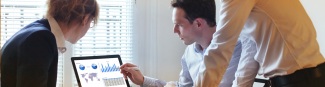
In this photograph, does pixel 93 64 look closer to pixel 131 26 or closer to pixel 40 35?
pixel 131 26

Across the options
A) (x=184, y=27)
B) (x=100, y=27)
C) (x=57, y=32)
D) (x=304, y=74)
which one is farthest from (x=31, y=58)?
(x=100, y=27)

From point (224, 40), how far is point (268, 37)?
0.71 feet

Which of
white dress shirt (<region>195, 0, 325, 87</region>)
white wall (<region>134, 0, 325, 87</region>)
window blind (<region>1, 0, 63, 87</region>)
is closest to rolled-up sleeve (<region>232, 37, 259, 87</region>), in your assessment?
white dress shirt (<region>195, 0, 325, 87</region>)

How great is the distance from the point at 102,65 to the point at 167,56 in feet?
2.46

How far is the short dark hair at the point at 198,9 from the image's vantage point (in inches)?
59.7

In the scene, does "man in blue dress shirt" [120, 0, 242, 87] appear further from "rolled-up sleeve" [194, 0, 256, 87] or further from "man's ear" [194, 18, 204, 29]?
"rolled-up sleeve" [194, 0, 256, 87]

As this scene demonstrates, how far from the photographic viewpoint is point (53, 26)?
112cm

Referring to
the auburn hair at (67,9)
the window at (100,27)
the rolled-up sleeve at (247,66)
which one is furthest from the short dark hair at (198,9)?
the window at (100,27)

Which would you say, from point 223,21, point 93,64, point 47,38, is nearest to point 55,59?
point 47,38

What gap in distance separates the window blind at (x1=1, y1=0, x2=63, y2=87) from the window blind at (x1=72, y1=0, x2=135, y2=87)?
0.42m

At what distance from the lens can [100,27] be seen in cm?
234

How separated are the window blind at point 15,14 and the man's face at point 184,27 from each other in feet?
3.77

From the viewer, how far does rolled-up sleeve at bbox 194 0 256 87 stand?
0.97 meters

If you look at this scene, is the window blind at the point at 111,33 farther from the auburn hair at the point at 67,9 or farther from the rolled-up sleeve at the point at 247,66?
the rolled-up sleeve at the point at 247,66
